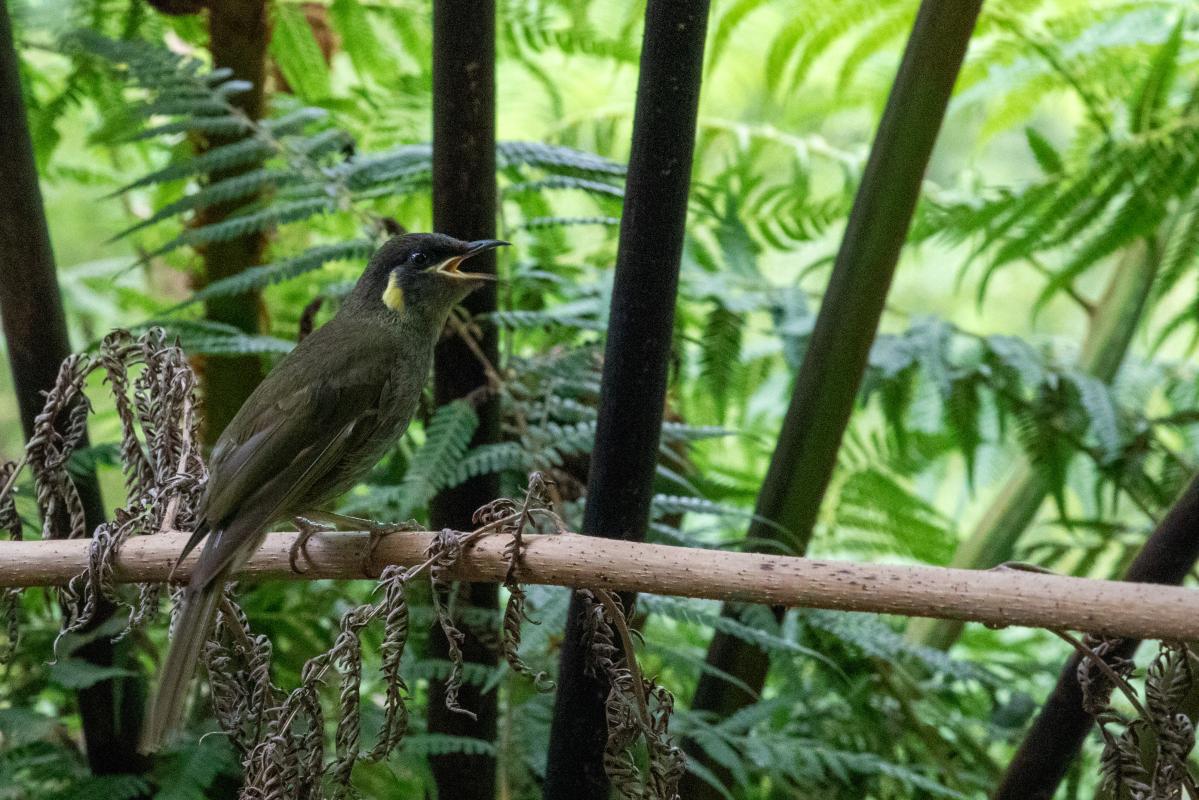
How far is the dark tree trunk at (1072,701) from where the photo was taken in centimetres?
148

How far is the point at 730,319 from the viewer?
298 centimetres

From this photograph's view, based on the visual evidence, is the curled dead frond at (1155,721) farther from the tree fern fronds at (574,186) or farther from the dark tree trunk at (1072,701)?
the tree fern fronds at (574,186)

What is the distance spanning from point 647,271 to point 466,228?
0.67 m

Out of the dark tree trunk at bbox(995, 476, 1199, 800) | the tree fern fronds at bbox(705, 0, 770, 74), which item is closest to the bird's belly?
the dark tree trunk at bbox(995, 476, 1199, 800)

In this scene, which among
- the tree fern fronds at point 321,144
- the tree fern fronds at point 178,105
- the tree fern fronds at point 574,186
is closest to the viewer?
the tree fern fronds at point 574,186

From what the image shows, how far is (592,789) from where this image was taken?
1.68 metres

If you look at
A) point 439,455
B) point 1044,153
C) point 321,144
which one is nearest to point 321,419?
point 439,455

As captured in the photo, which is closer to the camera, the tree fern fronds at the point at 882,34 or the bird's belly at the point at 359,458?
the bird's belly at the point at 359,458

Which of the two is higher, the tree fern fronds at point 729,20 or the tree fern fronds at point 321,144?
the tree fern fronds at point 729,20

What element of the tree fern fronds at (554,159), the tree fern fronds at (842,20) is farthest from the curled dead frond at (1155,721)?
the tree fern fronds at (842,20)

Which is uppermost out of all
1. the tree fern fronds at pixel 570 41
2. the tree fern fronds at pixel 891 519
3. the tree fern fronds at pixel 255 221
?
the tree fern fronds at pixel 570 41

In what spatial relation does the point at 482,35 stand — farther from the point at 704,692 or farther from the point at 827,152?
the point at 827,152

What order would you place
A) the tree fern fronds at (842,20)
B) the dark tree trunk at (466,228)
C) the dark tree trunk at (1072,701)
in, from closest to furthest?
1. the dark tree trunk at (1072,701)
2. the dark tree trunk at (466,228)
3. the tree fern fronds at (842,20)

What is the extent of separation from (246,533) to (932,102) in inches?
51.8
